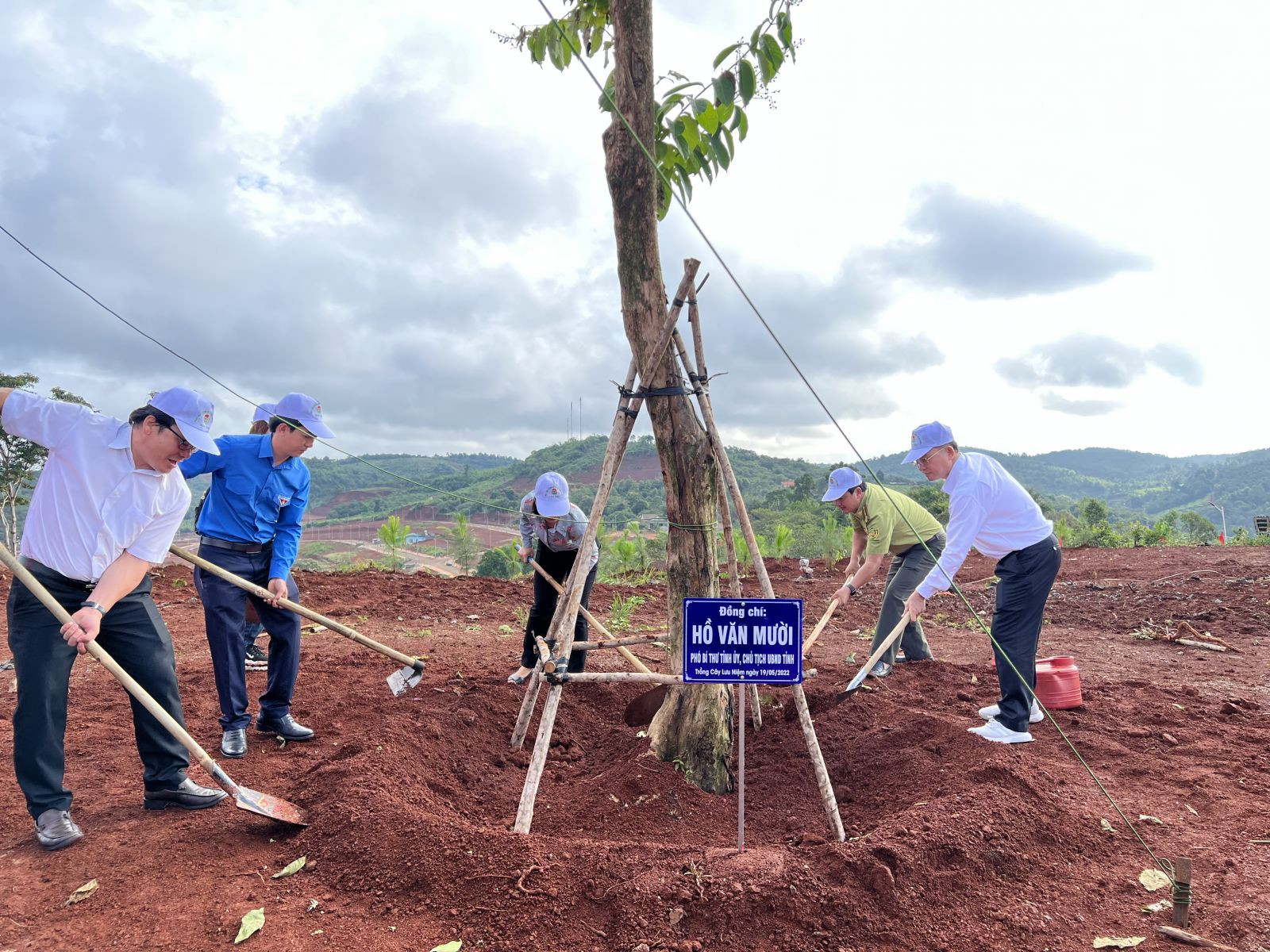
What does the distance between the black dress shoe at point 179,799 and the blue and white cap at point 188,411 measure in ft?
5.15

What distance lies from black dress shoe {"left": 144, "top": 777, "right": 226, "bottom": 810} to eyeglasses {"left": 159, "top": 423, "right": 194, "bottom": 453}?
1.56m

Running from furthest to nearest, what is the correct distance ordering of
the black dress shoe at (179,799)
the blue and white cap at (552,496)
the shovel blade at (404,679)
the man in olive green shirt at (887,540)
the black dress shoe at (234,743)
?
the man in olive green shirt at (887,540), the blue and white cap at (552,496), the shovel blade at (404,679), the black dress shoe at (234,743), the black dress shoe at (179,799)

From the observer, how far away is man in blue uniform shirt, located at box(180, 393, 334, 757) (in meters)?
4.18

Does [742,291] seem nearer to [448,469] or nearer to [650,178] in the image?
[650,178]

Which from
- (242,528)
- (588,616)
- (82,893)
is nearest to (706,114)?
(588,616)

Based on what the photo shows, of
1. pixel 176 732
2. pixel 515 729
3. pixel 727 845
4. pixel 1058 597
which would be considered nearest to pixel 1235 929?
pixel 727 845

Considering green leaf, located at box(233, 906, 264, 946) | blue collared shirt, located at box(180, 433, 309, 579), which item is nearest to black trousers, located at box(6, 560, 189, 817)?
blue collared shirt, located at box(180, 433, 309, 579)

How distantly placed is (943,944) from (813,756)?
2.96 feet

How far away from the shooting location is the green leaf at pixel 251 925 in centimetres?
261

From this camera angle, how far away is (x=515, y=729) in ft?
14.7

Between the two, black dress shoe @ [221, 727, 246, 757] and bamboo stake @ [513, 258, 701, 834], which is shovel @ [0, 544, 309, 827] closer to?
black dress shoe @ [221, 727, 246, 757]

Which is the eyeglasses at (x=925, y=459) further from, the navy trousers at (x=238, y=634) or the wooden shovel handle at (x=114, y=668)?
the wooden shovel handle at (x=114, y=668)

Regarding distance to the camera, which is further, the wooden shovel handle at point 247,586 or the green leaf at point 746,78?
the wooden shovel handle at point 247,586

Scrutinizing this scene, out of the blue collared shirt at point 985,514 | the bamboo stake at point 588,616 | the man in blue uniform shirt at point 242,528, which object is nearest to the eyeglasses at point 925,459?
the blue collared shirt at point 985,514
